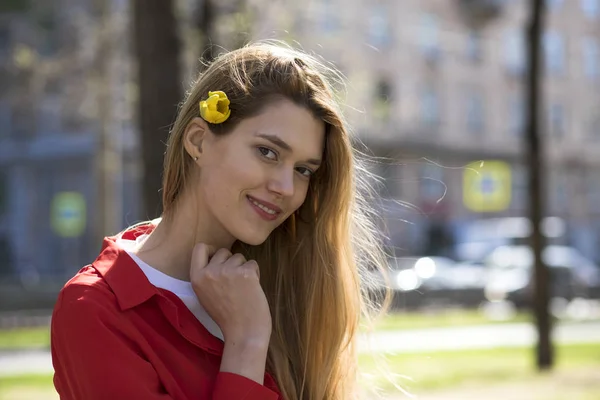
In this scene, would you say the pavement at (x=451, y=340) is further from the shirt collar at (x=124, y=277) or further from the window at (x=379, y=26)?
the window at (x=379, y=26)

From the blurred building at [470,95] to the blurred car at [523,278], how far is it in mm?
7502

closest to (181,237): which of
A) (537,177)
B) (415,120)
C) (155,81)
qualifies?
(155,81)

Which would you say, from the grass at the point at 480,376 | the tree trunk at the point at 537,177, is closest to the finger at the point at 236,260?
the grass at the point at 480,376

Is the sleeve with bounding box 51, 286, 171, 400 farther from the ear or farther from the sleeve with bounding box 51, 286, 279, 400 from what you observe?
the ear

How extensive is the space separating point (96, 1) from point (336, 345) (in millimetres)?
18537

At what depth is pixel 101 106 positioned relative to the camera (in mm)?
20297

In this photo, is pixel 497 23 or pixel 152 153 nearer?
pixel 152 153

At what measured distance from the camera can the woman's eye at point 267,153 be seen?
2.41 metres

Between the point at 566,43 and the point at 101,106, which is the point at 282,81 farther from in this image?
the point at 566,43

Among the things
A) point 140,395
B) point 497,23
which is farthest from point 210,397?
point 497,23

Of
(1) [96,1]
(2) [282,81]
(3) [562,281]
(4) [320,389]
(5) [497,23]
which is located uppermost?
(5) [497,23]

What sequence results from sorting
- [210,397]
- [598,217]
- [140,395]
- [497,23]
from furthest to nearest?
[598,217], [497,23], [210,397], [140,395]

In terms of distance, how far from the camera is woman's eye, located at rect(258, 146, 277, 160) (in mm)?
2414

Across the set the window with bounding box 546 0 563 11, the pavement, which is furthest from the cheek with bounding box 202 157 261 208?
the window with bounding box 546 0 563 11
